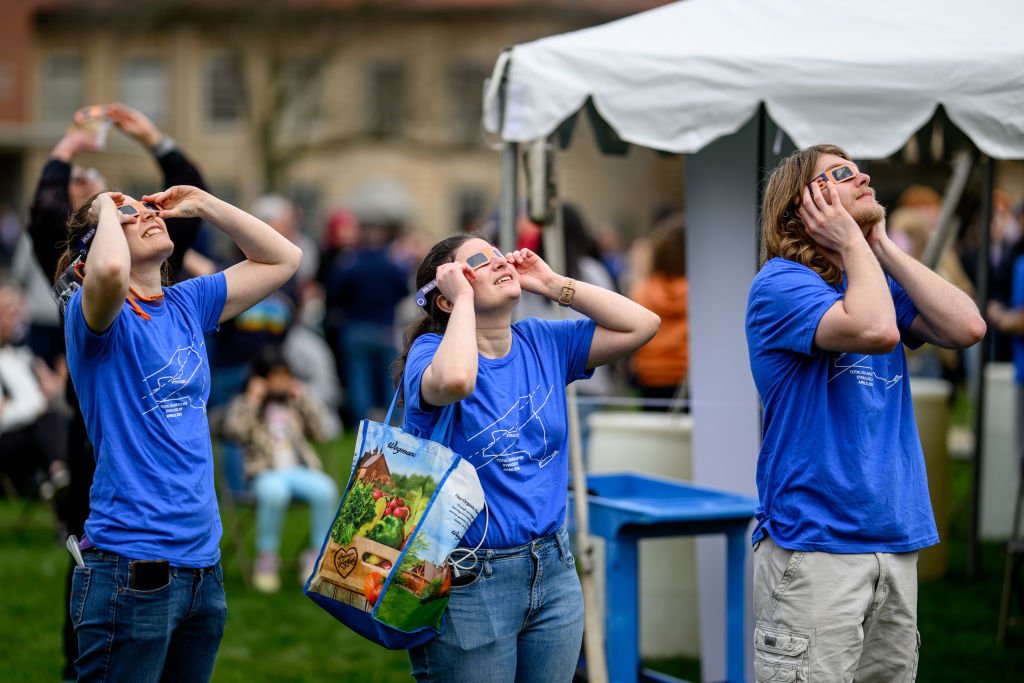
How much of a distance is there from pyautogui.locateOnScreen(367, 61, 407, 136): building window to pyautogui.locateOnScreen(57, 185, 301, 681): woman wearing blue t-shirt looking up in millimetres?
34737

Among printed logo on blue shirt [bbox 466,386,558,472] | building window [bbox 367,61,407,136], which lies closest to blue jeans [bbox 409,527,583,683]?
printed logo on blue shirt [bbox 466,386,558,472]

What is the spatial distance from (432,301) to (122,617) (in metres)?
1.09

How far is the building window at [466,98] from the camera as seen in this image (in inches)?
1458

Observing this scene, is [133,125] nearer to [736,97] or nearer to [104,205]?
[104,205]

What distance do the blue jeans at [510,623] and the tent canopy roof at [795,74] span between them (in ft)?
6.49

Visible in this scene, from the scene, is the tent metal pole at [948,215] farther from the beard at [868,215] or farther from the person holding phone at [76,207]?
the person holding phone at [76,207]

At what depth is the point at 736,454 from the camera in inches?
196

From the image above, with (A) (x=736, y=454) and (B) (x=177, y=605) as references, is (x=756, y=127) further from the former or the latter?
(B) (x=177, y=605)

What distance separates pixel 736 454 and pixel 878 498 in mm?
1988

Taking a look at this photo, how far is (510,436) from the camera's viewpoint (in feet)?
→ 9.90

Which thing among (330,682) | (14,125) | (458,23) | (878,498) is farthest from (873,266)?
(14,125)

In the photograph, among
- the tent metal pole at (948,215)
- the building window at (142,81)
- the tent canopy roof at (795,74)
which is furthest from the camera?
the building window at (142,81)

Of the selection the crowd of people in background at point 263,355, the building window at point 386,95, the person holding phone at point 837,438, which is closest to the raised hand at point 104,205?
Answer: the crowd of people in background at point 263,355

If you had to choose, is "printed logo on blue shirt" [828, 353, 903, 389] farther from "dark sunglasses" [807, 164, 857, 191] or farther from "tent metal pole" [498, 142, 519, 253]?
"tent metal pole" [498, 142, 519, 253]
